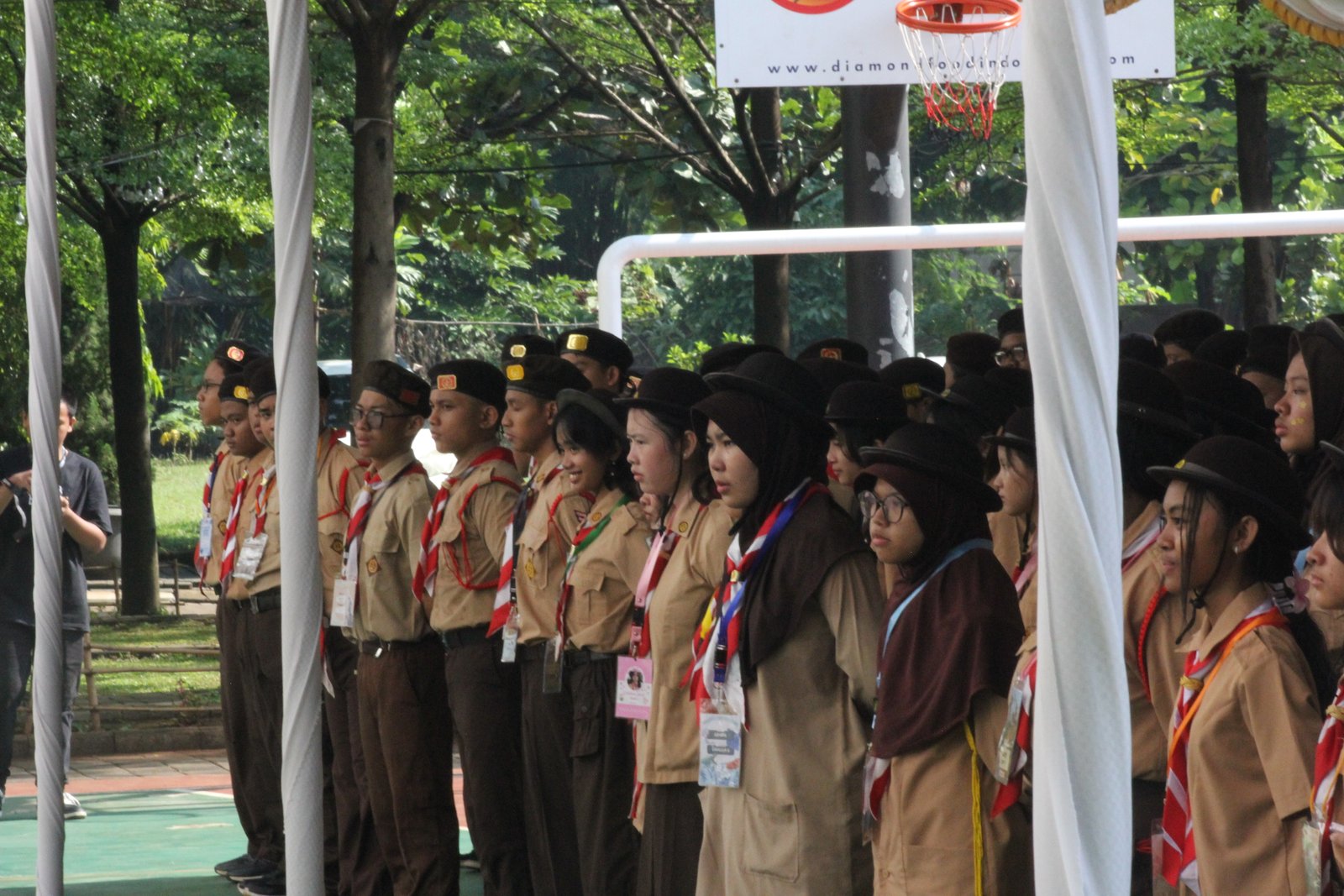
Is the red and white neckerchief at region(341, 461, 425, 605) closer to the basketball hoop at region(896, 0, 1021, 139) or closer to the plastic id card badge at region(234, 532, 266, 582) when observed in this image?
the plastic id card badge at region(234, 532, 266, 582)

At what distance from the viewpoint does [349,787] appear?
22.2ft

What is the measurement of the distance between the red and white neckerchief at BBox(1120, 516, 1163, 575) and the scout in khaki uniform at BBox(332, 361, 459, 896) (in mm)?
3020

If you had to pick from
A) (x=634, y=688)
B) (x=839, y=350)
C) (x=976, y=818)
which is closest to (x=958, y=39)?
(x=839, y=350)

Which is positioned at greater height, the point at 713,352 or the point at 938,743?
the point at 713,352

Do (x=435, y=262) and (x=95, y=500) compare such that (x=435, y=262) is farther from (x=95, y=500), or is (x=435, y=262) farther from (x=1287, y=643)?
(x=1287, y=643)

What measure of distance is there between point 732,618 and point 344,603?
95.7 inches

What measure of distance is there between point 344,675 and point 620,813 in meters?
1.72

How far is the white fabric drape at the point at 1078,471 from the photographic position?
222cm

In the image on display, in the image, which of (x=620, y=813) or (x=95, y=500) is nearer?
(x=620, y=813)

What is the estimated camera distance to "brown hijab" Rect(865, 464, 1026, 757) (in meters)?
3.88

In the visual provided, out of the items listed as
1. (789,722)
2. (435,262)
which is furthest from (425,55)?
(435,262)

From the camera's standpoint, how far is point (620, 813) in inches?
215

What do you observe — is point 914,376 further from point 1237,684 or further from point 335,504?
point 1237,684

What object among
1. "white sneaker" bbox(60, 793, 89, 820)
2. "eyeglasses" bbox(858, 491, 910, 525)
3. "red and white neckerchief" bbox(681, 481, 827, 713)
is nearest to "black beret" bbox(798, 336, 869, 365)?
"red and white neckerchief" bbox(681, 481, 827, 713)
